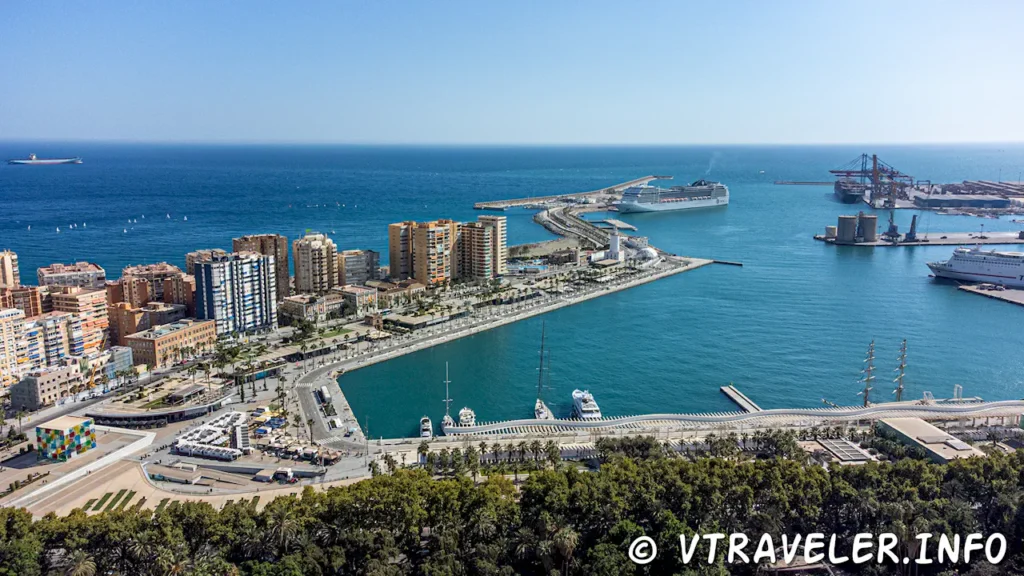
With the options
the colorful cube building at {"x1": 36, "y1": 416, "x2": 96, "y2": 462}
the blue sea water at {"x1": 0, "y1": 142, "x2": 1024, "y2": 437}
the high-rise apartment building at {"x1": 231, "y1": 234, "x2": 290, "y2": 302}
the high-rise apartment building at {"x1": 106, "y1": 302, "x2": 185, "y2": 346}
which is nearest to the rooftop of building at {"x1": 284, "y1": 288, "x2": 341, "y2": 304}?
the high-rise apartment building at {"x1": 231, "y1": 234, "x2": 290, "y2": 302}

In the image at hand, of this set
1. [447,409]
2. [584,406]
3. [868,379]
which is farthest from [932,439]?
[447,409]

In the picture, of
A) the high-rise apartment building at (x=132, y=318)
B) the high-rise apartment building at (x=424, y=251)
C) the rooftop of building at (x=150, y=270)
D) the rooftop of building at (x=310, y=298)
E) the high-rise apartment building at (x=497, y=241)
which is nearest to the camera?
the high-rise apartment building at (x=132, y=318)

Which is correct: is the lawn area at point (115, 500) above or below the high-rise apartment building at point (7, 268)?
below

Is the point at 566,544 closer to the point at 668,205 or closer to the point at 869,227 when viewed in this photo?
the point at 869,227

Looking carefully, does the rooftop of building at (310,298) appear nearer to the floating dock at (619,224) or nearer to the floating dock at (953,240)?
the floating dock at (619,224)

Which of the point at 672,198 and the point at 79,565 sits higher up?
the point at 672,198

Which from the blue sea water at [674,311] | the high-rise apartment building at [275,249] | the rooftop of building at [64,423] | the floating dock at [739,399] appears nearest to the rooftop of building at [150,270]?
the high-rise apartment building at [275,249]
